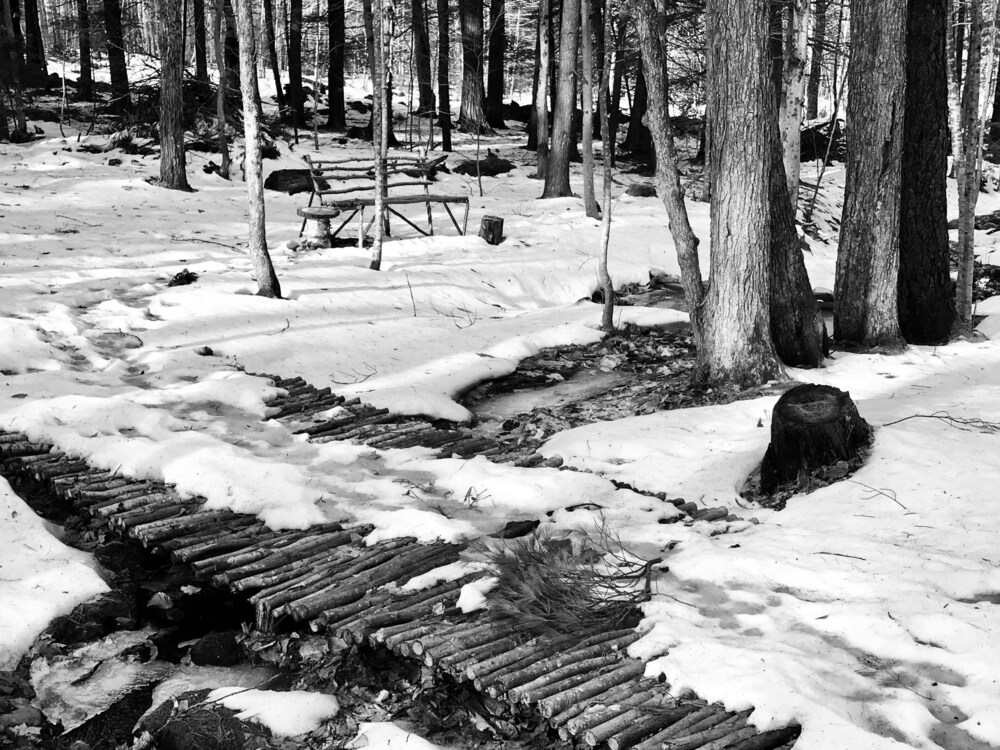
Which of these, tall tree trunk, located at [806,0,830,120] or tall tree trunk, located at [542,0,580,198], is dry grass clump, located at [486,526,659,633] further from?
tall tree trunk, located at [542,0,580,198]

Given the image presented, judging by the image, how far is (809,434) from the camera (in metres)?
5.29

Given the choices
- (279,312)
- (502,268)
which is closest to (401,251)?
(502,268)

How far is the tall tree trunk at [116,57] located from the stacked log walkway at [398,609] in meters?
15.9

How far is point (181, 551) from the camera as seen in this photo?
4.76m

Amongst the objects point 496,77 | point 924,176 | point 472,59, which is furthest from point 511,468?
point 496,77

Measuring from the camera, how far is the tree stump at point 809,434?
17.5ft

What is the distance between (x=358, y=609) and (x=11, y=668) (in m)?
1.52

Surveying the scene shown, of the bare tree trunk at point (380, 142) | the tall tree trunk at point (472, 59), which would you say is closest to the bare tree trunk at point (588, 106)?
the bare tree trunk at point (380, 142)

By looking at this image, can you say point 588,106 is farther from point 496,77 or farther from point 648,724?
point 496,77

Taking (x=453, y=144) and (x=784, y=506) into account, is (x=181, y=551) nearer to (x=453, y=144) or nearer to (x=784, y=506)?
(x=784, y=506)

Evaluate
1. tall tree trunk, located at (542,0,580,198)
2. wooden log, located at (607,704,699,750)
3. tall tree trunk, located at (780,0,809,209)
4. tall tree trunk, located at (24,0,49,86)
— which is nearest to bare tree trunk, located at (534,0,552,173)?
tall tree trunk, located at (542,0,580,198)

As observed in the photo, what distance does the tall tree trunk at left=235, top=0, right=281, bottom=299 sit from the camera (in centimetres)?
821

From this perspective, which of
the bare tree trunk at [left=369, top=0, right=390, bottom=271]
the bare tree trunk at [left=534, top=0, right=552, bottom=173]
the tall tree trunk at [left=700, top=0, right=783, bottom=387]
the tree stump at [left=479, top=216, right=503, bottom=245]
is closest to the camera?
Answer: the tall tree trunk at [left=700, top=0, right=783, bottom=387]

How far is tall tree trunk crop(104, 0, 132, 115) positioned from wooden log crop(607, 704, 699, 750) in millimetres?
18872
